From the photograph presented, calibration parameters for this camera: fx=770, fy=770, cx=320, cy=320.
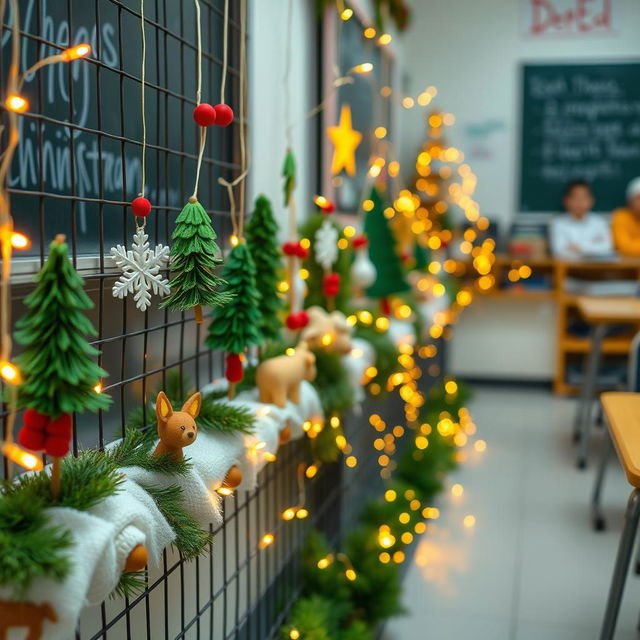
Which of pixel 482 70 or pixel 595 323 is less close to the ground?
pixel 482 70

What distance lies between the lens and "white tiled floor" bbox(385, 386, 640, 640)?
6.63ft

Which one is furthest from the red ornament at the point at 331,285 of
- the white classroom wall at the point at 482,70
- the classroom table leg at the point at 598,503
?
the white classroom wall at the point at 482,70

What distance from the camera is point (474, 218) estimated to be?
186 inches

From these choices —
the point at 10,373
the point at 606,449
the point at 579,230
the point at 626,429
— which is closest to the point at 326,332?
the point at 626,429

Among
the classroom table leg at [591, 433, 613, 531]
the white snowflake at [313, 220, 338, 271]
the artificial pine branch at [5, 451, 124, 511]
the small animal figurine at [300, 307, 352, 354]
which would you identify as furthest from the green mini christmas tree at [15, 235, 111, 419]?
the classroom table leg at [591, 433, 613, 531]

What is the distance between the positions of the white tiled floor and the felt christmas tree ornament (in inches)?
56.6

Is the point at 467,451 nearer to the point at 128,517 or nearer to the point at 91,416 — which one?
the point at 91,416

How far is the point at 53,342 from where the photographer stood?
78cm

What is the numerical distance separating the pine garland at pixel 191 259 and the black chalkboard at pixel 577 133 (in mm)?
4034

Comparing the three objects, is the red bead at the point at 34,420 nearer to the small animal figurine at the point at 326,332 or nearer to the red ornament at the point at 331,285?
the small animal figurine at the point at 326,332

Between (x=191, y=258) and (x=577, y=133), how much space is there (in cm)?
423

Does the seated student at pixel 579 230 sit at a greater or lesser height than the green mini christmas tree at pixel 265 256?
greater

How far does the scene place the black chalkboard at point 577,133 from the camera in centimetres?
466

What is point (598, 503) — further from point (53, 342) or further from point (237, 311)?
point (53, 342)
